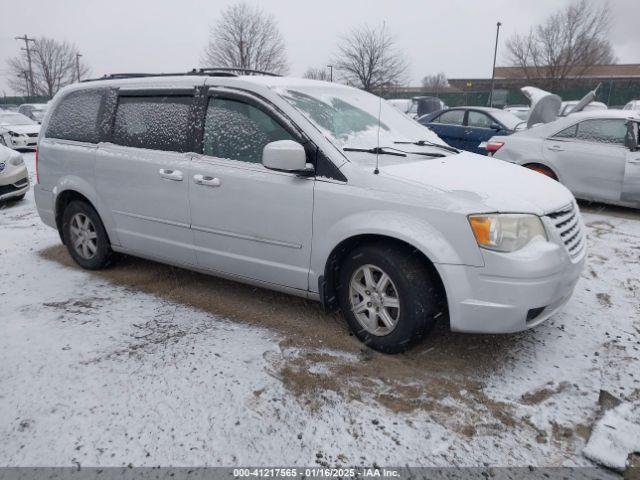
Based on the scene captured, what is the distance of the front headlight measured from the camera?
9.00 feet

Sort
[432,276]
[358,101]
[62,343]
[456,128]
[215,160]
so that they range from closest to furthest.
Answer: [432,276] → [62,343] → [215,160] → [358,101] → [456,128]

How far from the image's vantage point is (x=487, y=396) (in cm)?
275

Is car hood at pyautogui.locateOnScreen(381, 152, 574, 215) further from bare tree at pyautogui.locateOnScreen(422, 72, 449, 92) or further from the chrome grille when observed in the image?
bare tree at pyautogui.locateOnScreen(422, 72, 449, 92)

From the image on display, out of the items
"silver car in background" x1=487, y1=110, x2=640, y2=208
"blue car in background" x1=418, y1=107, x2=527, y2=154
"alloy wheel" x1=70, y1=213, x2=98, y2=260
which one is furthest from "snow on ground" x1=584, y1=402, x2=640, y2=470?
"blue car in background" x1=418, y1=107, x2=527, y2=154

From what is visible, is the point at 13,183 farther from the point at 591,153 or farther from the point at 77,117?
the point at 591,153

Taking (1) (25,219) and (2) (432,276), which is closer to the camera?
(2) (432,276)

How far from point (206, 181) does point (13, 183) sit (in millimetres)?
5656

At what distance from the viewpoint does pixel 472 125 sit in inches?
411

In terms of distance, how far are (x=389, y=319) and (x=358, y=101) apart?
6.14ft

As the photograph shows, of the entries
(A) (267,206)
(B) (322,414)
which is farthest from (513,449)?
(A) (267,206)

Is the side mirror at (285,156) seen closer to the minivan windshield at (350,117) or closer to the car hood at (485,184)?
the minivan windshield at (350,117)

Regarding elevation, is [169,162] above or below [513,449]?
above

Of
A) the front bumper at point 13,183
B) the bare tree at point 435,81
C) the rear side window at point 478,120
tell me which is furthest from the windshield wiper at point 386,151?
the bare tree at point 435,81

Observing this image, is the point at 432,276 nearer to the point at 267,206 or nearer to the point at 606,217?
the point at 267,206
